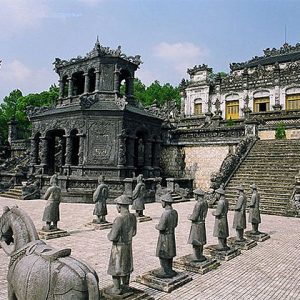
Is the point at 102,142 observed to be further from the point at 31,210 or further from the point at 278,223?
the point at 278,223

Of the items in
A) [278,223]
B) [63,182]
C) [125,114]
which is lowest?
[278,223]

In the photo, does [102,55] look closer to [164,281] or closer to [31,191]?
[31,191]

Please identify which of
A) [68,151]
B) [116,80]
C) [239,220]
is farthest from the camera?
[116,80]

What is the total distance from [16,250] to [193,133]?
22022 mm

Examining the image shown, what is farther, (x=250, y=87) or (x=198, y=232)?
(x=250, y=87)

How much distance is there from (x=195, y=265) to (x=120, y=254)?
2417 millimetres

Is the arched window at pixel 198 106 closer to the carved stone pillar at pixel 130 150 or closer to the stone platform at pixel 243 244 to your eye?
the carved stone pillar at pixel 130 150

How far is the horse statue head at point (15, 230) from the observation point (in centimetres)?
397

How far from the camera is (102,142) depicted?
20.4 meters

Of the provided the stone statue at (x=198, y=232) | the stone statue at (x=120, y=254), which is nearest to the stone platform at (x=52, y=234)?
the stone statue at (x=198, y=232)

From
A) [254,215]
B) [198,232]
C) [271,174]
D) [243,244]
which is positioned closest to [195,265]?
[198,232]

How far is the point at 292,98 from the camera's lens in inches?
1420

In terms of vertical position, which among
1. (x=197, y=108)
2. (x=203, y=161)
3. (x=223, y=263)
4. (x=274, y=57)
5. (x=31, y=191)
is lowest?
(x=223, y=263)

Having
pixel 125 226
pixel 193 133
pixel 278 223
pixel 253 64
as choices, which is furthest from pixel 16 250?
pixel 253 64
